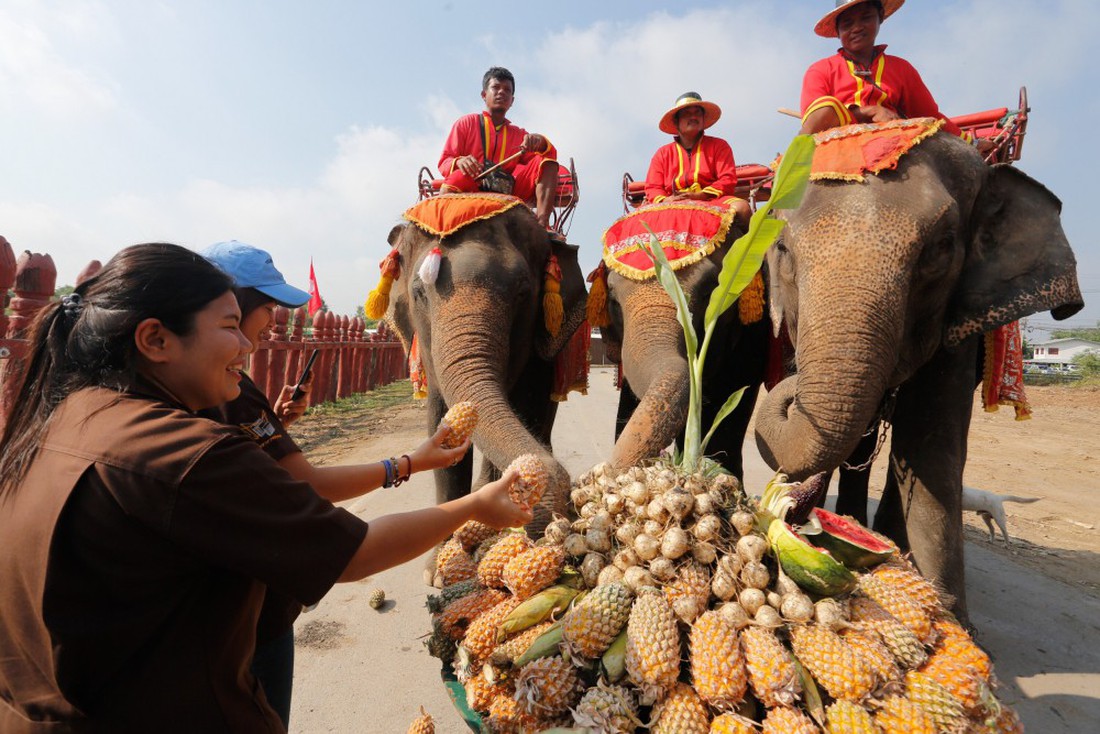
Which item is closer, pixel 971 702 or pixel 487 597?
pixel 971 702

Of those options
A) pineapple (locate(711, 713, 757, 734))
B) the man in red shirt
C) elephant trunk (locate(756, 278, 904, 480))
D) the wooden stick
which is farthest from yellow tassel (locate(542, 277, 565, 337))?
pineapple (locate(711, 713, 757, 734))

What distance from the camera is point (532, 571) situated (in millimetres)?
1944

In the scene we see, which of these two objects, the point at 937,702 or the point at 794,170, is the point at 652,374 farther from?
the point at 937,702

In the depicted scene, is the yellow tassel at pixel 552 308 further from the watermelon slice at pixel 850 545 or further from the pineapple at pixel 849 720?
the pineapple at pixel 849 720

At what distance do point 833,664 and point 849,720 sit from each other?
4.9 inches

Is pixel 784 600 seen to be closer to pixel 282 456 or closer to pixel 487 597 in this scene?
pixel 487 597

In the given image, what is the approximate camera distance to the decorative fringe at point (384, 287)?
14.9 ft

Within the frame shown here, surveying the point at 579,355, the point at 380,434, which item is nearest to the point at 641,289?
the point at 579,355

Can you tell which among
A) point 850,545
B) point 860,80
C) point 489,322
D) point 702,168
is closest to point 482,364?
point 489,322

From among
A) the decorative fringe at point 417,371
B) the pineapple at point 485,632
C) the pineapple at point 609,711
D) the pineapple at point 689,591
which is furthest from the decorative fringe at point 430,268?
the pineapple at point 609,711

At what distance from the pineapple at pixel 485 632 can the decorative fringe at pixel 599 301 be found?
2.96 meters

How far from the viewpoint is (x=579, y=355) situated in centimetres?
529

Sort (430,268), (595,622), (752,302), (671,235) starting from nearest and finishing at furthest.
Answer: (595,622) < (430,268) < (671,235) < (752,302)

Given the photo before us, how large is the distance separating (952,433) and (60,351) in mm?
3967
